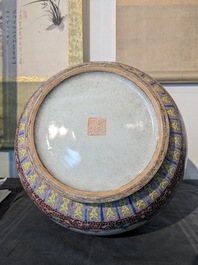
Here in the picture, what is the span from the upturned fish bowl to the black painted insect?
0.49m

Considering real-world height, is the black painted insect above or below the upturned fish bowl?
above

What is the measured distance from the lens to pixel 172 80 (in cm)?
93

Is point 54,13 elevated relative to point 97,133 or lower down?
elevated

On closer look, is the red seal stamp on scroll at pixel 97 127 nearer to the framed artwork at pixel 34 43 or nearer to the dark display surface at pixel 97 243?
the dark display surface at pixel 97 243

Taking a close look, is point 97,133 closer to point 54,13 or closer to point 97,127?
point 97,127

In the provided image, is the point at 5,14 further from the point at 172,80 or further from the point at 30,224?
the point at 30,224

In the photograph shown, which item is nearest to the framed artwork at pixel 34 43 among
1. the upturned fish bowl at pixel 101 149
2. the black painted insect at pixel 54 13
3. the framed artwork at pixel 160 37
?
the black painted insect at pixel 54 13

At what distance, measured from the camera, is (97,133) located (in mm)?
487

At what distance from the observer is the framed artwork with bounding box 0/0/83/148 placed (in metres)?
0.92

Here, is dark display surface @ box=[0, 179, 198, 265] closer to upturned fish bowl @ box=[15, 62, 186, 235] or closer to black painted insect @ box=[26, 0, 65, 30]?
upturned fish bowl @ box=[15, 62, 186, 235]

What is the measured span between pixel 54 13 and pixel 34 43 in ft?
0.40

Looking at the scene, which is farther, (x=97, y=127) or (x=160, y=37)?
(x=160, y=37)

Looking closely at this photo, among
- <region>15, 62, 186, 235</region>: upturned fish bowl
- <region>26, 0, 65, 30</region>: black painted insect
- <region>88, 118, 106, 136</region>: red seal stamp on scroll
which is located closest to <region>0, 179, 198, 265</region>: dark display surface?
<region>15, 62, 186, 235</region>: upturned fish bowl

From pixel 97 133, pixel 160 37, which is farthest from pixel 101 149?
pixel 160 37
